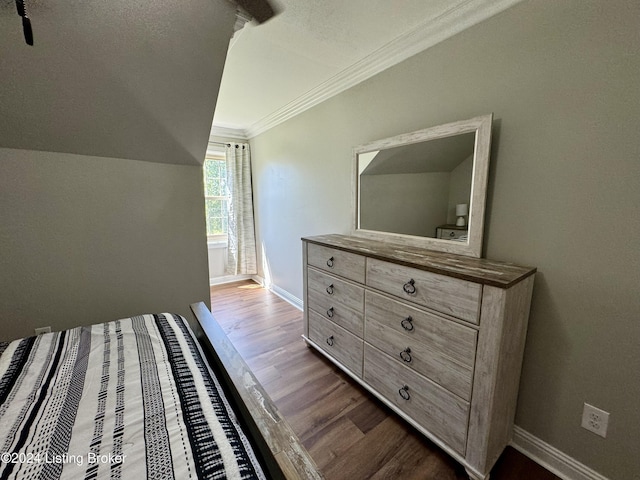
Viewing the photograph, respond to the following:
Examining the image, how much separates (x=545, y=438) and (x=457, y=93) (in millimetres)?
1829

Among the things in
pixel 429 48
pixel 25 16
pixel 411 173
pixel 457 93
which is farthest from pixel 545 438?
pixel 25 16

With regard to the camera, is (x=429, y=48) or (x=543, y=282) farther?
(x=429, y=48)

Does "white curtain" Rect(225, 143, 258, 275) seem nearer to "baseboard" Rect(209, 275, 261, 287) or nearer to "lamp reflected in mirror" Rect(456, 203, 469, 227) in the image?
"baseboard" Rect(209, 275, 261, 287)

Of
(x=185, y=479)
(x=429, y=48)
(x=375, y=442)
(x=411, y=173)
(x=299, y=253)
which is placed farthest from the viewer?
(x=299, y=253)

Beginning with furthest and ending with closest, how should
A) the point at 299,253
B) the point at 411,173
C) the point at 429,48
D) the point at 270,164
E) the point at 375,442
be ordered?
1. the point at 270,164
2. the point at 299,253
3. the point at 411,173
4. the point at 429,48
5. the point at 375,442

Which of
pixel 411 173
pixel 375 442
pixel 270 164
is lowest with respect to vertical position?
pixel 375 442

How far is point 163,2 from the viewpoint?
1.11 metres

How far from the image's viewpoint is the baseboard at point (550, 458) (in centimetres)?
117

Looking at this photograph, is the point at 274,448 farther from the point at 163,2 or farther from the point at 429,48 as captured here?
the point at 429,48

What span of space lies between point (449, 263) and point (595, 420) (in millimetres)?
875

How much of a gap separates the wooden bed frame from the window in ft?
10.2

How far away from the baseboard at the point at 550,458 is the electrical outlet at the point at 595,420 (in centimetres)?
19

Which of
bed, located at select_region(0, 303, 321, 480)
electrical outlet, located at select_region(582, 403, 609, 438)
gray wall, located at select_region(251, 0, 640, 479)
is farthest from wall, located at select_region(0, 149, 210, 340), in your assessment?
electrical outlet, located at select_region(582, 403, 609, 438)

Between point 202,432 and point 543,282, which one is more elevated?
point 543,282
